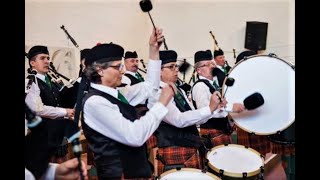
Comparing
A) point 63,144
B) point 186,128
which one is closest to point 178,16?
point 186,128

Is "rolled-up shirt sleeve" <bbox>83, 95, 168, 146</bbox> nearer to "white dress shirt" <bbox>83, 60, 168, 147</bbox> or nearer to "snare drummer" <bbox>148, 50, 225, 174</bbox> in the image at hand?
"white dress shirt" <bbox>83, 60, 168, 147</bbox>

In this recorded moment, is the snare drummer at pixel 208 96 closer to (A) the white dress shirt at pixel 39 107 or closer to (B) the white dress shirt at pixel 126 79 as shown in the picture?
(B) the white dress shirt at pixel 126 79

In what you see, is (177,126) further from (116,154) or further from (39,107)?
(39,107)

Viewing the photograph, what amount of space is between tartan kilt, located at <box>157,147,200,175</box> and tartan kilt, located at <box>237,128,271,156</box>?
29 cm

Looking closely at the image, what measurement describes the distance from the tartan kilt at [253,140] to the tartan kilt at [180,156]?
0.29 meters

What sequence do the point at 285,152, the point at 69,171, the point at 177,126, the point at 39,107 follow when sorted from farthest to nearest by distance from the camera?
the point at 285,152 < the point at 177,126 < the point at 39,107 < the point at 69,171

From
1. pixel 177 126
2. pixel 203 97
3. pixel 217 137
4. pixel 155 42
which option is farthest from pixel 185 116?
pixel 155 42

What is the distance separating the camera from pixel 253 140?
73.8 inches

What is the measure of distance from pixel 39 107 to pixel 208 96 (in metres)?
0.91

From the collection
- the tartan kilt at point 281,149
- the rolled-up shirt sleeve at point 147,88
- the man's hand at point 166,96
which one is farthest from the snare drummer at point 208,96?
the man's hand at point 166,96

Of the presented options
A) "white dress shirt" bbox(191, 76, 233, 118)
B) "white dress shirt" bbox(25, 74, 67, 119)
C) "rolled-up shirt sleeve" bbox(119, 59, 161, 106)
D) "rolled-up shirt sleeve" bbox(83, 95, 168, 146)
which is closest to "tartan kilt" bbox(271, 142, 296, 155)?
"white dress shirt" bbox(191, 76, 233, 118)

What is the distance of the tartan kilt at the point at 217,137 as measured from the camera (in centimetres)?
187

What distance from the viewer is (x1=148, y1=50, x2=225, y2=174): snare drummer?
5.48ft

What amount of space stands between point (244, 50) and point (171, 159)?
0.76m
